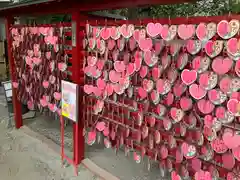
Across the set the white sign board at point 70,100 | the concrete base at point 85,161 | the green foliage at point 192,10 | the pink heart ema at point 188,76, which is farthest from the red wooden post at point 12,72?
the pink heart ema at point 188,76

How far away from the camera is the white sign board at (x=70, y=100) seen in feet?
9.50

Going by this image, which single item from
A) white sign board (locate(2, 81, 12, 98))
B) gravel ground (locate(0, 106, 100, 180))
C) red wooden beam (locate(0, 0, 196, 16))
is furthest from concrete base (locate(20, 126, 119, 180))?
red wooden beam (locate(0, 0, 196, 16))

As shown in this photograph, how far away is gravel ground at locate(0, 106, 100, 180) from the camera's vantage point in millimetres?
3074

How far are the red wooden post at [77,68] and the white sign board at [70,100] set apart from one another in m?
0.12

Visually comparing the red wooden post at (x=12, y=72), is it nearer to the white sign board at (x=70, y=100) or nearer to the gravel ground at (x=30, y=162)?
the gravel ground at (x=30, y=162)

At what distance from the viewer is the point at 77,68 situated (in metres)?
2.97

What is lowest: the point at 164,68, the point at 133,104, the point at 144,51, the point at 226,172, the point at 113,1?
the point at 226,172

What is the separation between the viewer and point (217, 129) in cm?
181

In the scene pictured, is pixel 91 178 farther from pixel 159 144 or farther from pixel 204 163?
pixel 204 163

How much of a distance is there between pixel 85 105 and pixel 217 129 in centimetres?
171

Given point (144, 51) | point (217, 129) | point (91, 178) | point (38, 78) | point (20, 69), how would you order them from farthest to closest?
point (20, 69) → point (38, 78) → point (91, 178) → point (144, 51) → point (217, 129)

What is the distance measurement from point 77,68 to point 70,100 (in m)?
0.41

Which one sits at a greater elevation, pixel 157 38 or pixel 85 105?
pixel 157 38

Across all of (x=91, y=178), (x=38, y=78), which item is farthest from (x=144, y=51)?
(x=38, y=78)
